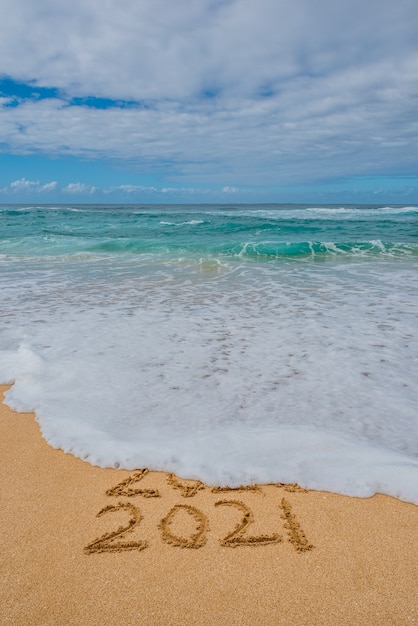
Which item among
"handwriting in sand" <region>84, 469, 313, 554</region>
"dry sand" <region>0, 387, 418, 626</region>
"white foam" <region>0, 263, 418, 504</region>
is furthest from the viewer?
"white foam" <region>0, 263, 418, 504</region>

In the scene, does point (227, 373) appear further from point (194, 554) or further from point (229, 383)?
point (194, 554)

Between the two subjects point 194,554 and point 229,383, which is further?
point 229,383

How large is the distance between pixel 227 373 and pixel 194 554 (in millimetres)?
2171

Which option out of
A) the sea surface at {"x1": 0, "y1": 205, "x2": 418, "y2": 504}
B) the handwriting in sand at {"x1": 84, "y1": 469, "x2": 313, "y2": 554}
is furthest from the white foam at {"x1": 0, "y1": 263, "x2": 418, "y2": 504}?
the handwriting in sand at {"x1": 84, "y1": 469, "x2": 313, "y2": 554}

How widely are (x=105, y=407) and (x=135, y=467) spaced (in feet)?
2.83

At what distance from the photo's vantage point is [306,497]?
247cm

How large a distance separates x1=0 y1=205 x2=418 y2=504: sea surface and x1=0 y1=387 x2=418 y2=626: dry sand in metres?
0.20

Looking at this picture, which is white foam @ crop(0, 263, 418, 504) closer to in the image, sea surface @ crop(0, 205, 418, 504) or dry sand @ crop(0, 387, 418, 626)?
sea surface @ crop(0, 205, 418, 504)

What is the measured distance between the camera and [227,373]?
13.6ft

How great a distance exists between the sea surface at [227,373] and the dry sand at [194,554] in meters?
0.20

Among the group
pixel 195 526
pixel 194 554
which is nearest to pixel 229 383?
pixel 195 526

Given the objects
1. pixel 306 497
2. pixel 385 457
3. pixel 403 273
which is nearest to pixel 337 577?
pixel 306 497

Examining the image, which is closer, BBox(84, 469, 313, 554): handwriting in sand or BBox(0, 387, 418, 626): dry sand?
BBox(0, 387, 418, 626): dry sand

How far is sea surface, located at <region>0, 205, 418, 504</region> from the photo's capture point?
284 centimetres
